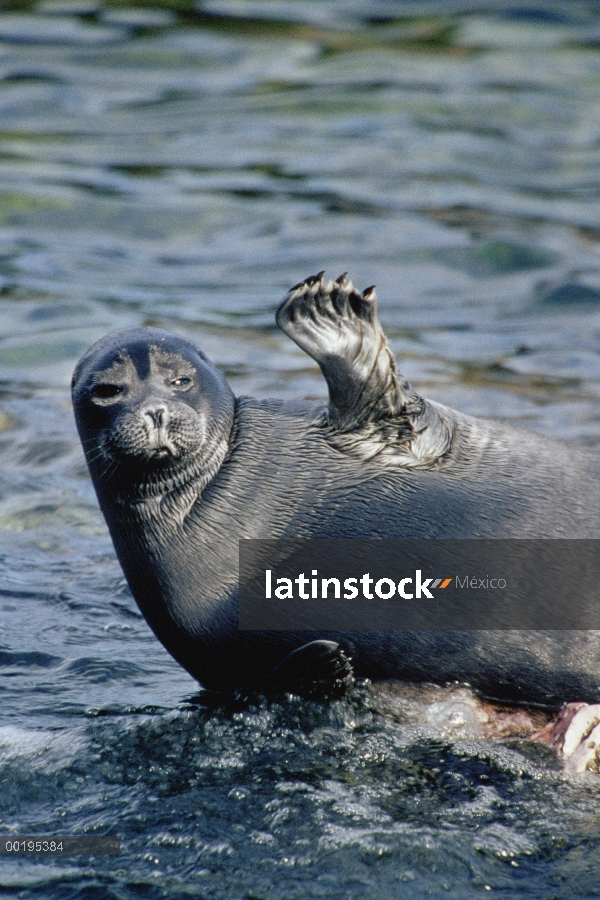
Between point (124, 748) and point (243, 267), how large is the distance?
765 centimetres

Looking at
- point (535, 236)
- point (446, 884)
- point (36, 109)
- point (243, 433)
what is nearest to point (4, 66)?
point (36, 109)

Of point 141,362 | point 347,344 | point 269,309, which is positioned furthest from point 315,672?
point 269,309

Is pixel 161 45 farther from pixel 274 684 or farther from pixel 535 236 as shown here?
pixel 274 684

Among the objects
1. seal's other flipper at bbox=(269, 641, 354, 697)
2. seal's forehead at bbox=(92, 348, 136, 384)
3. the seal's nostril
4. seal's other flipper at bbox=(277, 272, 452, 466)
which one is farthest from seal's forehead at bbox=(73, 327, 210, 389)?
seal's other flipper at bbox=(269, 641, 354, 697)

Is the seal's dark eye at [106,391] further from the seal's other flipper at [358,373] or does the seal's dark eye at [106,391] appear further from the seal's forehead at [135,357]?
the seal's other flipper at [358,373]

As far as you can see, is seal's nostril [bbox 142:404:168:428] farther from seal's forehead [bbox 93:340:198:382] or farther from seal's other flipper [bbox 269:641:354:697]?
seal's other flipper [bbox 269:641:354:697]

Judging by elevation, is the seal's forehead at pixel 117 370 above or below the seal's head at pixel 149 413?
above

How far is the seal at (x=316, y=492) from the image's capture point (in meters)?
4.57

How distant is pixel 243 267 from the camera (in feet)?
38.2

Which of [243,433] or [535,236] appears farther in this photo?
[535,236]

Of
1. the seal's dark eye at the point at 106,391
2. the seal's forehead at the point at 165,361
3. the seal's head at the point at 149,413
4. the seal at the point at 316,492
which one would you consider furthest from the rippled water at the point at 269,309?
the seal's forehead at the point at 165,361

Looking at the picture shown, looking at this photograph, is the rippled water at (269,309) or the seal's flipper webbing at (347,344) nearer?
the rippled water at (269,309)

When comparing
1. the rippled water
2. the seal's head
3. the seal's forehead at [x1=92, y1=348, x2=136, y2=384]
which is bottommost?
the rippled water

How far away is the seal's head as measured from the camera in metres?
4.60
